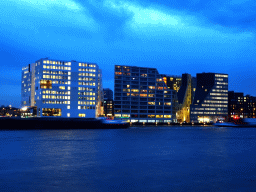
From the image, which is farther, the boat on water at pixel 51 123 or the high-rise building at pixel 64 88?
the high-rise building at pixel 64 88

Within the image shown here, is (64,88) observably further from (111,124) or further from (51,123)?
(51,123)

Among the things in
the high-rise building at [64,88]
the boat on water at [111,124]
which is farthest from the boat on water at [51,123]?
the high-rise building at [64,88]

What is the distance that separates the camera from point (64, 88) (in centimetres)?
17700

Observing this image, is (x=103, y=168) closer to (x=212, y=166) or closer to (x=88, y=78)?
(x=212, y=166)

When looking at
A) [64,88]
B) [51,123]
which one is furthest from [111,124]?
[64,88]

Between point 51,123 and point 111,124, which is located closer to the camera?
point 51,123

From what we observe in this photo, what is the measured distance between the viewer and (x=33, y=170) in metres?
21.4

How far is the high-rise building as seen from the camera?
173 metres

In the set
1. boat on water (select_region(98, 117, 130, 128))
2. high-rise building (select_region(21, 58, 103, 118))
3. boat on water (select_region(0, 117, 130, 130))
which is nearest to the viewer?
boat on water (select_region(0, 117, 130, 130))

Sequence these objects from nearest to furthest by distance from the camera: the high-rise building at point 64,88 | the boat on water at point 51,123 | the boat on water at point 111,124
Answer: the boat on water at point 51,123
the boat on water at point 111,124
the high-rise building at point 64,88

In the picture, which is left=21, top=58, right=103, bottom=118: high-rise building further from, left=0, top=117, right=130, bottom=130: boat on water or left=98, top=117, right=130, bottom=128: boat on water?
left=0, top=117, right=130, bottom=130: boat on water

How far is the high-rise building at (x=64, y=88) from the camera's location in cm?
17325

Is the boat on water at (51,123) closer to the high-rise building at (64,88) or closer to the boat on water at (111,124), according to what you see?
the boat on water at (111,124)

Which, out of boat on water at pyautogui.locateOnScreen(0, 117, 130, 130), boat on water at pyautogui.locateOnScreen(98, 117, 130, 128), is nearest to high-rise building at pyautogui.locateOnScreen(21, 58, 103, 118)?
boat on water at pyautogui.locateOnScreen(98, 117, 130, 128)
